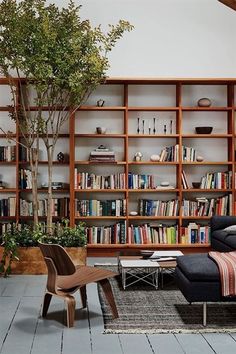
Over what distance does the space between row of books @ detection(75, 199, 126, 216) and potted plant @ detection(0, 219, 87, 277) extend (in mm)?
1421

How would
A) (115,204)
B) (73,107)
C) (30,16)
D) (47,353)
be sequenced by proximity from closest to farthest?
(47,353), (30,16), (73,107), (115,204)

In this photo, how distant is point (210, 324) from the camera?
193 inches

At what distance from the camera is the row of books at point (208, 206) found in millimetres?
8977

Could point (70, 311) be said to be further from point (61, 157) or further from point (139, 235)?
point (61, 157)

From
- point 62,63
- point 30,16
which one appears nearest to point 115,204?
point 62,63

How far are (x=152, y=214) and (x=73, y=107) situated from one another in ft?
6.51

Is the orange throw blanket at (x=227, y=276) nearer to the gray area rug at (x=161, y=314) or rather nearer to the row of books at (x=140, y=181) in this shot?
Result: the gray area rug at (x=161, y=314)

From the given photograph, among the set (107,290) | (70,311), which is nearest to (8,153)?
(107,290)

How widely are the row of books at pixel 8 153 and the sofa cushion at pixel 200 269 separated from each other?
4139 millimetres

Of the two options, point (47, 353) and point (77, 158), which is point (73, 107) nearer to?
point (77, 158)

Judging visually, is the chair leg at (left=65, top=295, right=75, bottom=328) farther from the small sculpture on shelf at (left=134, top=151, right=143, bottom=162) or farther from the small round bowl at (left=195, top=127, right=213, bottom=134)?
the small round bowl at (left=195, top=127, right=213, bottom=134)

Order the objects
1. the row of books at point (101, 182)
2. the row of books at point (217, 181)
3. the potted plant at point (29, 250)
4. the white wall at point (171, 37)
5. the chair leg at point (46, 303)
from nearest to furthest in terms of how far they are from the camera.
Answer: the chair leg at point (46, 303) < the potted plant at point (29, 250) < the row of books at point (101, 182) < the row of books at point (217, 181) < the white wall at point (171, 37)

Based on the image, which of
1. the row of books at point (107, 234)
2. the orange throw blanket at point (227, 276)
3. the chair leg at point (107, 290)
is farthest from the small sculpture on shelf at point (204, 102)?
the chair leg at point (107, 290)

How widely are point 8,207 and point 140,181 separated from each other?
1978mm
